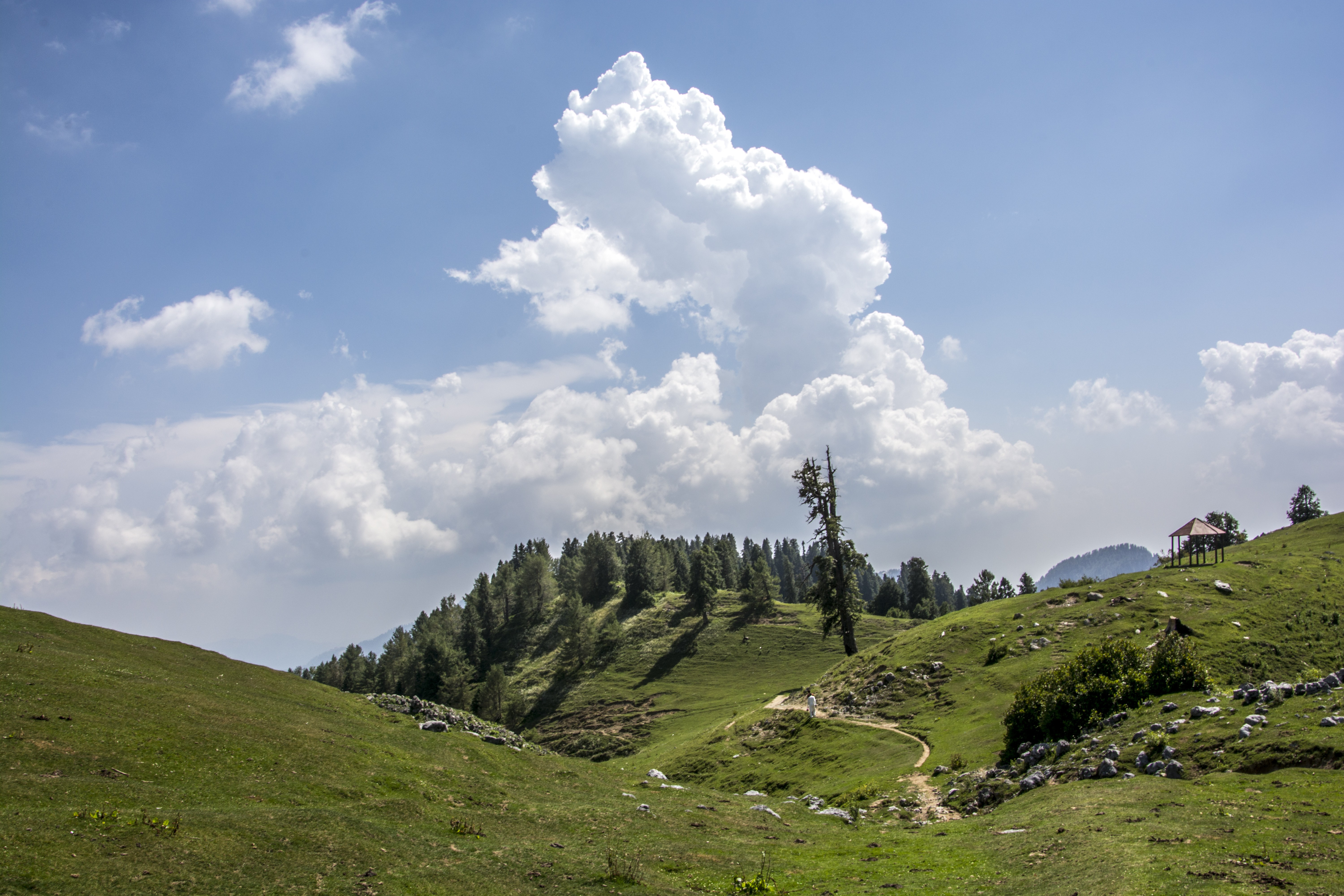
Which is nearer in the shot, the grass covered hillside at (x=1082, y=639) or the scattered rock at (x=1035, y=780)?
the scattered rock at (x=1035, y=780)

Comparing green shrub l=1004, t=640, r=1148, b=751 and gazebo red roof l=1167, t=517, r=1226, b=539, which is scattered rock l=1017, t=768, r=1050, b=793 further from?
gazebo red roof l=1167, t=517, r=1226, b=539

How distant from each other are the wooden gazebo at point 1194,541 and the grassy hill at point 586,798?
1399 centimetres

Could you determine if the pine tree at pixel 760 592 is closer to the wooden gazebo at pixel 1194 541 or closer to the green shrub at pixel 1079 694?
the wooden gazebo at pixel 1194 541

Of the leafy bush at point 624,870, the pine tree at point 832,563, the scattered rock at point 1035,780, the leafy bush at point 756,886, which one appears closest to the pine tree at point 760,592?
the pine tree at point 832,563

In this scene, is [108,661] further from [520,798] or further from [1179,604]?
[1179,604]

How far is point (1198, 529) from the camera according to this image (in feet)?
222

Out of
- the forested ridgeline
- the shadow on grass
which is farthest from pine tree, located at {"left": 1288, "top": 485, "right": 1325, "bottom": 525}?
the shadow on grass

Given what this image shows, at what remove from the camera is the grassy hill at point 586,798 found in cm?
Answer: 1736

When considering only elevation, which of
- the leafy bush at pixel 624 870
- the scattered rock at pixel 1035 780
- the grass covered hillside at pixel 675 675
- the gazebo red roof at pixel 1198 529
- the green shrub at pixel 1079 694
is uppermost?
the gazebo red roof at pixel 1198 529

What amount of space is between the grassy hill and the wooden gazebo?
45.9 feet

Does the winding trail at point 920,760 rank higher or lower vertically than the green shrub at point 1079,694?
lower

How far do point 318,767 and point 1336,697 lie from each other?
42.8 meters

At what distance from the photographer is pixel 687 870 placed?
22.1 metres

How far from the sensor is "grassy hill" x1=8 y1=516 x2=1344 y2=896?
683 inches
